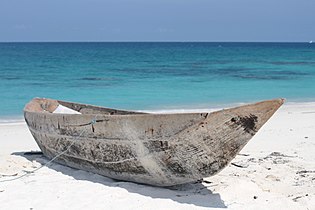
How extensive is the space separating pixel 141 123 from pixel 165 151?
37 centimetres

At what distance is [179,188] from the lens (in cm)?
536

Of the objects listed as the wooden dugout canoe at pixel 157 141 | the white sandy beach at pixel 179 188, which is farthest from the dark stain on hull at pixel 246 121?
the white sandy beach at pixel 179 188

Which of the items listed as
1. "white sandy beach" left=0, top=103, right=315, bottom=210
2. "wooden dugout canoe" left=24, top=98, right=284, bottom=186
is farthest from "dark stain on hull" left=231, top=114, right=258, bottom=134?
"white sandy beach" left=0, top=103, right=315, bottom=210

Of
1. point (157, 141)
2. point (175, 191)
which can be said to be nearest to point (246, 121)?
point (157, 141)

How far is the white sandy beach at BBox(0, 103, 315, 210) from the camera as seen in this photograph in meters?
4.84

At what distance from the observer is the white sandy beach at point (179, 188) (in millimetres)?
4840

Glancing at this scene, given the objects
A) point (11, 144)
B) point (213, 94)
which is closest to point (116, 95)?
point (213, 94)

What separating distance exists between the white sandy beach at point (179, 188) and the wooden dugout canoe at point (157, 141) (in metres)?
0.19

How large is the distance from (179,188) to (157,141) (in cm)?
74

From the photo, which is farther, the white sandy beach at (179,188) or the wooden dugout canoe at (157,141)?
the white sandy beach at (179,188)

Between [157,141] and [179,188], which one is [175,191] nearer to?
[179,188]

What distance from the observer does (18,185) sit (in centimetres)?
557

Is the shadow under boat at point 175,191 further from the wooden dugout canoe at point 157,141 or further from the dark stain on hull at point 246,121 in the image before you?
the dark stain on hull at point 246,121

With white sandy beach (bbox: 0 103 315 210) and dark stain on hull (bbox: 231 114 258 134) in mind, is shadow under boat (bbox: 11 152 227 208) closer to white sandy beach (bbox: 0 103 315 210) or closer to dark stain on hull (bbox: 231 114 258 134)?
white sandy beach (bbox: 0 103 315 210)
